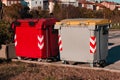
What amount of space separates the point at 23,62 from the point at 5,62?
675mm

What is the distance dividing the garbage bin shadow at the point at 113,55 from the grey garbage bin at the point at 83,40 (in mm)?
1286

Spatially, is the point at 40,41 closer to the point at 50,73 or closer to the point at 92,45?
the point at 92,45

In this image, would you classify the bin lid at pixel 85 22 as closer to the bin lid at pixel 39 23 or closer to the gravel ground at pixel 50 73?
the bin lid at pixel 39 23

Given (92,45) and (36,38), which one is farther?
(36,38)

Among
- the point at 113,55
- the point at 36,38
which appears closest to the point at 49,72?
the point at 36,38

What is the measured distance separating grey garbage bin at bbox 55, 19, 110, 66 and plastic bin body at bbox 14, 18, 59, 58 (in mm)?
607

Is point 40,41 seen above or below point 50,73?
above

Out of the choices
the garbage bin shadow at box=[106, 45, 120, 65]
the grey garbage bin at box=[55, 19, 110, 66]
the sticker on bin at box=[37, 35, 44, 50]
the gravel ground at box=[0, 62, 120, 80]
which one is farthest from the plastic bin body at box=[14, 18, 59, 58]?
the garbage bin shadow at box=[106, 45, 120, 65]

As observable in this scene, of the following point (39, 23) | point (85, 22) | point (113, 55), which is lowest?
point (113, 55)

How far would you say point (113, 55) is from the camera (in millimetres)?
16453

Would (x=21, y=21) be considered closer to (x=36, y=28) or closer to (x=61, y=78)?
(x=36, y=28)

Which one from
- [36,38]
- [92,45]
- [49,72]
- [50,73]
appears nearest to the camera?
[50,73]

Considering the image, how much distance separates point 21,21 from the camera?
1473cm

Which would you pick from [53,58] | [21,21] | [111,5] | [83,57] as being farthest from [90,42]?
[111,5]
